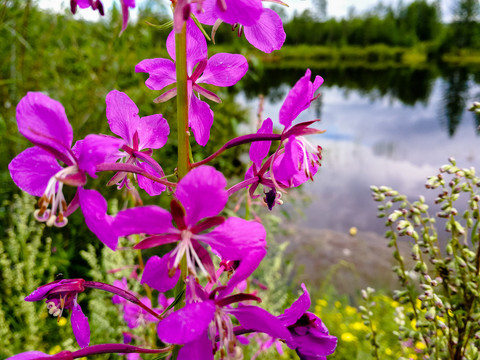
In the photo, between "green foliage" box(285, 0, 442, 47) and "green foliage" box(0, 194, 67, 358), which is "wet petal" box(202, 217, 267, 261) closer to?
"green foliage" box(0, 194, 67, 358)

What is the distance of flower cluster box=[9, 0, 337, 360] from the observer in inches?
24.1

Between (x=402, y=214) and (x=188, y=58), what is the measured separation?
0.88 metres

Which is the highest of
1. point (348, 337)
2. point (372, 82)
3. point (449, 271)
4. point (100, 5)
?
point (100, 5)

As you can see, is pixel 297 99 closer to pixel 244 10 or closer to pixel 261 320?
pixel 244 10

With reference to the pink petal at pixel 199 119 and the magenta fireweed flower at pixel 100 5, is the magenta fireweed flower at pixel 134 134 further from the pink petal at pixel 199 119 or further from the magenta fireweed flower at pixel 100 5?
the magenta fireweed flower at pixel 100 5

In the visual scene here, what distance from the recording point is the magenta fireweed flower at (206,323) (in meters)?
0.58

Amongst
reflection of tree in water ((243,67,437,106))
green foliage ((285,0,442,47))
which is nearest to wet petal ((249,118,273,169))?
reflection of tree in water ((243,67,437,106))

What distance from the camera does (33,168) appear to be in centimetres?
71

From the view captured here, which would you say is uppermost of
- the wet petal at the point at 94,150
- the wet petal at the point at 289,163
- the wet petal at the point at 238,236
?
the wet petal at the point at 94,150

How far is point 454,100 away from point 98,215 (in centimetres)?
2413

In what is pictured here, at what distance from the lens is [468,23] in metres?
45.8

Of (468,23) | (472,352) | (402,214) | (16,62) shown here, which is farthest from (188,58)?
(468,23)

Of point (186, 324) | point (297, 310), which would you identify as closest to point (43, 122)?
point (186, 324)

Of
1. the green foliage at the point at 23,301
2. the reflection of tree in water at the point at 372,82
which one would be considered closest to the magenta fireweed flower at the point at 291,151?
the green foliage at the point at 23,301
